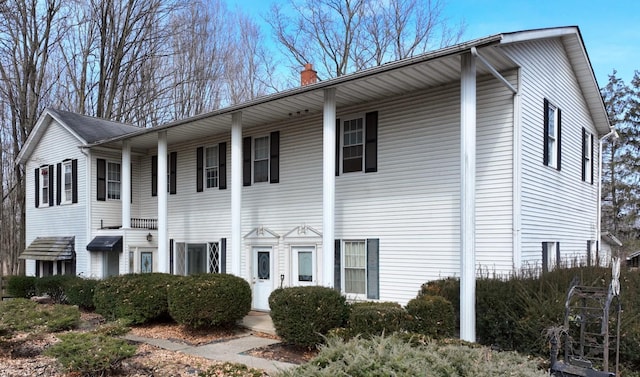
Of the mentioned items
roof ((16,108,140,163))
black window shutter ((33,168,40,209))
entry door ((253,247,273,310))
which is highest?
roof ((16,108,140,163))

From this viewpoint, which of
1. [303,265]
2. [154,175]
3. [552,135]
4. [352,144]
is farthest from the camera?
[154,175]

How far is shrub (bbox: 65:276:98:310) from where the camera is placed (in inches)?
546

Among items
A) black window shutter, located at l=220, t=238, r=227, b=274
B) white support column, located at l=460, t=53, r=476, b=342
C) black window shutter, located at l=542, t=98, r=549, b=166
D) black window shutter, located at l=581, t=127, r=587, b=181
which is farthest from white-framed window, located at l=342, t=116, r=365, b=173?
black window shutter, located at l=581, t=127, r=587, b=181

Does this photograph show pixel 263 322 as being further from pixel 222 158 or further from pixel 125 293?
pixel 222 158

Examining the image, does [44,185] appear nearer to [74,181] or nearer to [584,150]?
[74,181]

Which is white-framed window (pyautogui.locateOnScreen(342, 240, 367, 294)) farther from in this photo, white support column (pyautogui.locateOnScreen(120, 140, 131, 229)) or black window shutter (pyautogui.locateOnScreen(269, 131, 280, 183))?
white support column (pyautogui.locateOnScreen(120, 140, 131, 229))

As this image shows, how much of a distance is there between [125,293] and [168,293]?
1629mm

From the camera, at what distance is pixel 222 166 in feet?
47.3

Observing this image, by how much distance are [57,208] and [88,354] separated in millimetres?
13637

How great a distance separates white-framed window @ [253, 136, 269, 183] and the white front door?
7.75 feet

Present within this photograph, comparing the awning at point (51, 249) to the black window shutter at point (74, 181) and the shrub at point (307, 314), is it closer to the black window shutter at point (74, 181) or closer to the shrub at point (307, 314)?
the black window shutter at point (74, 181)

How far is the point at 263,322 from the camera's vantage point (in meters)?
11.4

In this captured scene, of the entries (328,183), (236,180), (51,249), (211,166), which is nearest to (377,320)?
(328,183)

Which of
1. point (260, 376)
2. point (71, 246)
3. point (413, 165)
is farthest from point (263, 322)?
point (71, 246)
